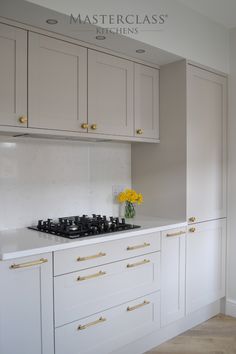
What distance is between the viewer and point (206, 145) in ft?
9.82

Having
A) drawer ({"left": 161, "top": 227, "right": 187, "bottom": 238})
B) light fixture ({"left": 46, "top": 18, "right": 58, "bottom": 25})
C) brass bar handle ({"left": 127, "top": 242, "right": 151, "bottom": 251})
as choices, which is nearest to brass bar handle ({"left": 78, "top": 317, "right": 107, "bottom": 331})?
brass bar handle ({"left": 127, "top": 242, "right": 151, "bottom": 251})

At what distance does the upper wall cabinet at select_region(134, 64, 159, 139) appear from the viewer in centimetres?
282

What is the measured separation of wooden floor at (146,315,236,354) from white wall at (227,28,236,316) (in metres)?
0.26

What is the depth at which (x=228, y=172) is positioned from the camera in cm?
321

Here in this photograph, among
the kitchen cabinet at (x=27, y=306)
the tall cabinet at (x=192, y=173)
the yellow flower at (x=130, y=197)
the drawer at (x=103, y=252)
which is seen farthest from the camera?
the yellow flower at (x=130, y=197)

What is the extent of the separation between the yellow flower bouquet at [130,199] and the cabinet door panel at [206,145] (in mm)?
415

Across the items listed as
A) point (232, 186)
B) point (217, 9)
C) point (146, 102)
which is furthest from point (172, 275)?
point (217, 9)

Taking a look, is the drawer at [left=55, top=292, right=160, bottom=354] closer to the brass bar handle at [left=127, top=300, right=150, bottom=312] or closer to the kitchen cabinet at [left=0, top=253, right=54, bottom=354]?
the brass bar handle at [left=127, top=300, right=150, bottom=312]

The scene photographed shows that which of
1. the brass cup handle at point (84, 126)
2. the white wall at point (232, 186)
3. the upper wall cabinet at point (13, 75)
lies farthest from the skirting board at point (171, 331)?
the upper wall cabinet at point (13, 75)

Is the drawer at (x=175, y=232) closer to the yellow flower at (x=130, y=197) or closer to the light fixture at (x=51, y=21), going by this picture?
the yellow flower at (x=130, y=197)

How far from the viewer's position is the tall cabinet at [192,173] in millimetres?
2818

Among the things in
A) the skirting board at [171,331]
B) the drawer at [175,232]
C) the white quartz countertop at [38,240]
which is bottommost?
the skirting board at [171,331]

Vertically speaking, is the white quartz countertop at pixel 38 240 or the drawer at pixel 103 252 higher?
the white quartz countertop at pixel 38 240

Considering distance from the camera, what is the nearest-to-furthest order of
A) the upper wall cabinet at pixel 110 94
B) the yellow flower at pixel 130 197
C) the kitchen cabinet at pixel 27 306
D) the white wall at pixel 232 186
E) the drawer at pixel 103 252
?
the kitchen cabinet at pixel 27 306
the drawer at pixel 103 252
the upper wall cabinet at pixel 110 94
the yellow flower at pixel 130 197
the white wall at pixel 232 186
